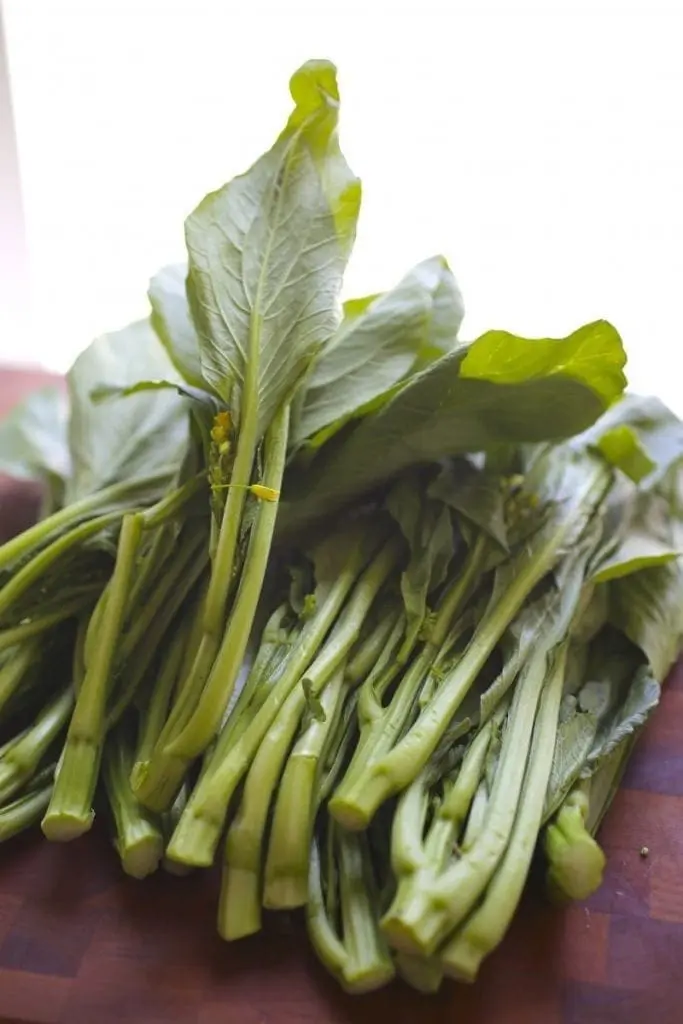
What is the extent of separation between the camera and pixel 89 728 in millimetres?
627

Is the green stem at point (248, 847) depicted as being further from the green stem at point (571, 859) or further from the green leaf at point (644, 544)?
the green leaf at point (644, 544)

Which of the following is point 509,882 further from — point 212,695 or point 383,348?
point 383,348

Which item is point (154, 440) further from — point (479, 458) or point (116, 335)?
point (479, 458)

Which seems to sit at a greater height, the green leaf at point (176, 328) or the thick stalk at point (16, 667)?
the green leaf at point (176, 328)

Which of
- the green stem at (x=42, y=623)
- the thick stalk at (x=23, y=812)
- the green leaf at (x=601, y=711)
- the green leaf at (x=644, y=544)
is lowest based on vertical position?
the thick stalk at (x=23, y=812)

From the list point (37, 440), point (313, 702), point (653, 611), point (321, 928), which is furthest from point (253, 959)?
point (37, 440)

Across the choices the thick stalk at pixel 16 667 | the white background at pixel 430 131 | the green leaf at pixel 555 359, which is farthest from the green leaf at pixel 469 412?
the white background at pixel 430 131

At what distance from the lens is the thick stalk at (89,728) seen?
59 cm

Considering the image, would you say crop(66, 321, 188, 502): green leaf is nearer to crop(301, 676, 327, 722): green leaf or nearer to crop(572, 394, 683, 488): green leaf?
crop(301, 676, 327, 722): green leaf

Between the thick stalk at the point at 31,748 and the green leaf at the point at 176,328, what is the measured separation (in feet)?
0.83

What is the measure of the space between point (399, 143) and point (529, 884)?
750 millimetres

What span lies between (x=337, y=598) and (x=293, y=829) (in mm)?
182

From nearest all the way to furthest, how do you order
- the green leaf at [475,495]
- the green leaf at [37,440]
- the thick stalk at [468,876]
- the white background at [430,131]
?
1. the thick stalk at [468,876]
2. the green leaf at [475,495]
3. the green leaf at [37,440]
4. the white background at [430,131]

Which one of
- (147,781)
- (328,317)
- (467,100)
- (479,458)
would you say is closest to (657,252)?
(467,100)
